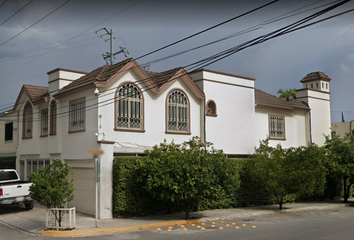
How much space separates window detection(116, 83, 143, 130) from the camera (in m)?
18.0

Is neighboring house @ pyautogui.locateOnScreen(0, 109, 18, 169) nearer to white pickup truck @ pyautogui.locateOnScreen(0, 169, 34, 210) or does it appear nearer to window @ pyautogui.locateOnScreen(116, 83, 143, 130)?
white pickup truck @ pyautogui.locateOnScreen(0, 169, 34, 210)

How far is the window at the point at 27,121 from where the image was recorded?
22859 mm

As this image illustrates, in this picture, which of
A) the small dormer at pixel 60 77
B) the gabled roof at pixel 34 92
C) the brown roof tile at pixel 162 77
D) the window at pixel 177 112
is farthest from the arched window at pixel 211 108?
the gabled roof at pixel 34 92

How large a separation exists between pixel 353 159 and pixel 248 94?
706 centimetres

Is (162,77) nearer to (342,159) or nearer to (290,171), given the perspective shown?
(290,171)

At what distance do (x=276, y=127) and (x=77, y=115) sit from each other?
1336 cm

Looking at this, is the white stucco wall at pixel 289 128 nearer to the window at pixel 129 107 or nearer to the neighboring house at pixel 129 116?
the neighboring house at pixel 129 116

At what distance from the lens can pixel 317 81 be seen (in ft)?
94.4

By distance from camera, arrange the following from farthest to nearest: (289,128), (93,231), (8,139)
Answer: (8,139), (289,128), (93,231)

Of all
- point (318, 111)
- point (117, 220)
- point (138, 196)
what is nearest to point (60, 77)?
point (138, 196)

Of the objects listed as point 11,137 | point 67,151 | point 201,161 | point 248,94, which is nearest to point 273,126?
point 248,94

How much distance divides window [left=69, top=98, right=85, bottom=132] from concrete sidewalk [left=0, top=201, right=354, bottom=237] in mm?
4178

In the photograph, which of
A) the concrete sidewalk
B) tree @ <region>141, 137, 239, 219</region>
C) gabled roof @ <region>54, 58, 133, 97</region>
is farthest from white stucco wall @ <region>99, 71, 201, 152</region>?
the concrete sidewalk

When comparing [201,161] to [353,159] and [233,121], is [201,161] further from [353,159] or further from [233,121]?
[353,159]
